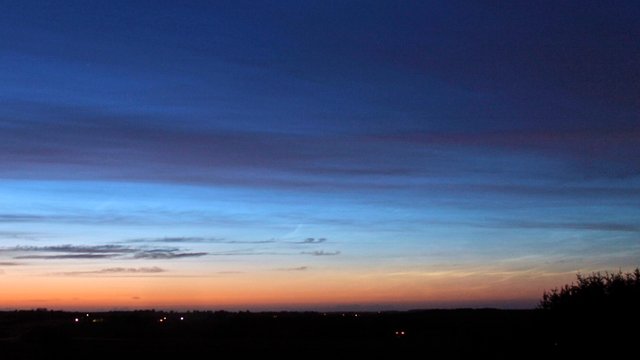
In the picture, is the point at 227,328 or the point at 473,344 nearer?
the point at 473,344

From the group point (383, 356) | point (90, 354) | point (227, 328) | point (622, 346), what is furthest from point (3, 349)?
point (227, 328)

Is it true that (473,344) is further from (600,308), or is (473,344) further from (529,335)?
(600,308)

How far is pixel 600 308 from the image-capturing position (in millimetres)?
47250

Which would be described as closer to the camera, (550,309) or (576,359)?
(576,359)

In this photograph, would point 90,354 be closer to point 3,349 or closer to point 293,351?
point 3,349

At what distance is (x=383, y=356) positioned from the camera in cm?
5316

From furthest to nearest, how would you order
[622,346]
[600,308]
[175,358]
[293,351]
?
[293,351]
[175,358]
[600,308]
[622,346]

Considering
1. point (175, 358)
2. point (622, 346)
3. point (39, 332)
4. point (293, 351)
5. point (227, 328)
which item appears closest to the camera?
point (622, 346)

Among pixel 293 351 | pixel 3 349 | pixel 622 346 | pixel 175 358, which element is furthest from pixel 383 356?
pixel 3 349

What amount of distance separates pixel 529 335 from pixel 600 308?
329 inches

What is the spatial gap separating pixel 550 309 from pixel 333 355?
42.6ft

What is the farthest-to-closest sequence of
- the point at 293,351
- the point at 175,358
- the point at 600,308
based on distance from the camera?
the point at 293,351 → the point at 175,358 → the point at 600,308

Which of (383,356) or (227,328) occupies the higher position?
(227,328)

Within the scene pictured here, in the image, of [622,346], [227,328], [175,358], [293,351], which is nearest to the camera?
[622,346]
